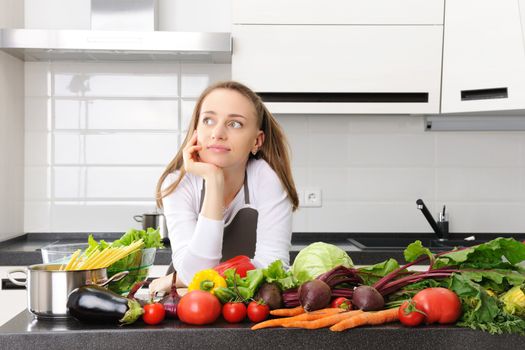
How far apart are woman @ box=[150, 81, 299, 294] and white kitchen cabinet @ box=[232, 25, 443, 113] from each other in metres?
1.10

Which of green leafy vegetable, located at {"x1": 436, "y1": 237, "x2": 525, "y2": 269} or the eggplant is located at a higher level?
green leafy vegetable, located at {"x1": 436, "y1": 237, "x2": 525, "y2": 269}

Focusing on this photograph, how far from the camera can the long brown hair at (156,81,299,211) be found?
6.28 ft

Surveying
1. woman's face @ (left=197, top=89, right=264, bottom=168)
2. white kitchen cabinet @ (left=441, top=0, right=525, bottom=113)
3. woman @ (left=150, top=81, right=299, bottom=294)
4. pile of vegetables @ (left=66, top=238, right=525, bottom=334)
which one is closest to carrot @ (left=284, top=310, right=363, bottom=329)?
pile of vegetables @ (left=66, top=238, right=525, bottom=334)

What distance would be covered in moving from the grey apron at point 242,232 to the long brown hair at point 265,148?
0.10m

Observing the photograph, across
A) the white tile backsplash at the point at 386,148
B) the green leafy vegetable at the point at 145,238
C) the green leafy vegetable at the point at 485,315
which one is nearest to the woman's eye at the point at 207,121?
the green leafy vegetable at the point at 145,238

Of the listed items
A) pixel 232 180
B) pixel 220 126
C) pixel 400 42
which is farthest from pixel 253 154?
pixel 400 42

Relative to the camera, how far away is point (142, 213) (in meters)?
3.45

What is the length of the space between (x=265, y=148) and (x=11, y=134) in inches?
68.6

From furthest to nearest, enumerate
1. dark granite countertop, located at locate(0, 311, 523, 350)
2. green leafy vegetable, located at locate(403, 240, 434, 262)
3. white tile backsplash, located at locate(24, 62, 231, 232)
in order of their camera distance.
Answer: white tile backsplash, located at locate(24, 62, 231, 232) < green leafy vegetable, located at locate(403, 240, 434, 262) < dark granite countertop, located at locate(0, 311, 523, 350)

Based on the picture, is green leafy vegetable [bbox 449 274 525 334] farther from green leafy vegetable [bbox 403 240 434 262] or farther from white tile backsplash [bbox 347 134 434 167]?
white tile backsplash [bbox 347 134 434 167]

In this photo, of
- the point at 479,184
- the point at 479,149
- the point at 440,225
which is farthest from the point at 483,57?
the point at 440,225

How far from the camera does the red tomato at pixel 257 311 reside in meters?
1.25

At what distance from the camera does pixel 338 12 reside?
3121mm

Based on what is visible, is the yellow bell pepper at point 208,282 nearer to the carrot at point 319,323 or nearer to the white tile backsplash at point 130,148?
the carrot at point 319,323
